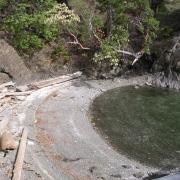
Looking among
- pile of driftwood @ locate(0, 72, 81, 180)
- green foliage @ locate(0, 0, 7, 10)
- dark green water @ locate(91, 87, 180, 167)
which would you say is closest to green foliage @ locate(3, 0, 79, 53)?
green foliage @ locate(0, 0, 7, 10)

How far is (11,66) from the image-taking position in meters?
40.2

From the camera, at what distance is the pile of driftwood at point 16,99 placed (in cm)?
2409

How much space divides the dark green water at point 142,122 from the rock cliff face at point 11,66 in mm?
7882

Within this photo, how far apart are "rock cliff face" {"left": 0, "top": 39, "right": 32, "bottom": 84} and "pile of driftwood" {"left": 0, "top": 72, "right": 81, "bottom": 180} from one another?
134 centimetres

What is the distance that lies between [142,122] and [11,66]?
14.9 metres

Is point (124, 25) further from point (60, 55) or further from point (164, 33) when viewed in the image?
point (60, 55)

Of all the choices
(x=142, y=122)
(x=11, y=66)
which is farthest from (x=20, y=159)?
(x=11, y=66)

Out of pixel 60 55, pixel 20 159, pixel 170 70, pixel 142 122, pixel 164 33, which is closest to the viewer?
pixel 20 159

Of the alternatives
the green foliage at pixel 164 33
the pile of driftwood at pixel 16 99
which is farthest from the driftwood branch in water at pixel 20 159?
the green foliage at pixel 164 33

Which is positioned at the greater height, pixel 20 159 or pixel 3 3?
pixel 3 3

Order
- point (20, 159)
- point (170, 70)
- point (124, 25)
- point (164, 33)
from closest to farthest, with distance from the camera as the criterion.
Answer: point (20, 159)
point (170, 70)
point (124, 25)
point (164, 33)

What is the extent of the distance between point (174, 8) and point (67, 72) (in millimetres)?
15578

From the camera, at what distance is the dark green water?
89.2 feet

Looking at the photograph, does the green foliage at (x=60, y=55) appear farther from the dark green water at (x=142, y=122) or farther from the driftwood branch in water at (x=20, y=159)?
the driftwood branch in water at (x=20, y=159)
